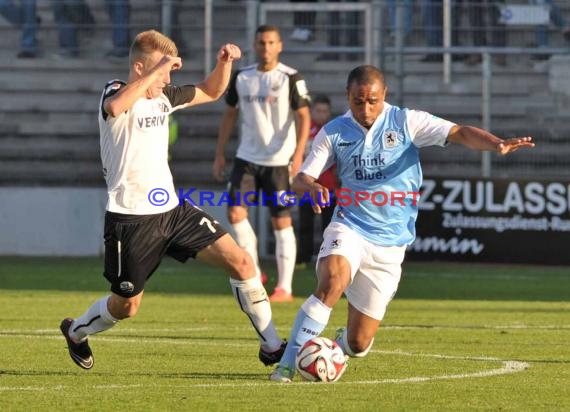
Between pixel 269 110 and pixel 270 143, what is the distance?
0.39m

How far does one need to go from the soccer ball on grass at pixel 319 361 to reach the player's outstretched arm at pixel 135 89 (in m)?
1.79

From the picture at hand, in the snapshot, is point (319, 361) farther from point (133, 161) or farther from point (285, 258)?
point (285, 258)

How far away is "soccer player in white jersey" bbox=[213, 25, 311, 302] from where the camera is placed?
47.1ft

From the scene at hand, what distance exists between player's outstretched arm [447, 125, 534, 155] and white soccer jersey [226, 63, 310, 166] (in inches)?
231

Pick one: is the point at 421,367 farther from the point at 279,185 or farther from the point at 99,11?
the point at 99,11

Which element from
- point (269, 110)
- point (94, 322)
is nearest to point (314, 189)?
point (94, 322)

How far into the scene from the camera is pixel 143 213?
28.4 ft

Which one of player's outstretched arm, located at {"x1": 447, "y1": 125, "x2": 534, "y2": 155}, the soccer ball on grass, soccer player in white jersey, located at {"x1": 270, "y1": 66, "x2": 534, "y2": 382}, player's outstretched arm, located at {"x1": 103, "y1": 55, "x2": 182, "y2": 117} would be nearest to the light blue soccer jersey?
soccer player in white jersey, located at {"x1": 270, "y1": 66, "x2": 534, "y2": 382}

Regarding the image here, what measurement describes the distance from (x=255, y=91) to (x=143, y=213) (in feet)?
20.3

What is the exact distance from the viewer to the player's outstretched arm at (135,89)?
8.35m

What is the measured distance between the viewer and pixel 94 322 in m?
8.94

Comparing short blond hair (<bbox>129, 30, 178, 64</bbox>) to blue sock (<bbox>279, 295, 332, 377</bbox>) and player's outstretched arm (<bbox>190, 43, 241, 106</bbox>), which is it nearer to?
player's outstretched arm (<bbox>190, 43, 241, 106</bbox>)

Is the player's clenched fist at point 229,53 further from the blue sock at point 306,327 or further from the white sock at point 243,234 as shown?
the white sock at point 243,234

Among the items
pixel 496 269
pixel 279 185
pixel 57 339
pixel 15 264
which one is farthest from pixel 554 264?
pixel 57 339
